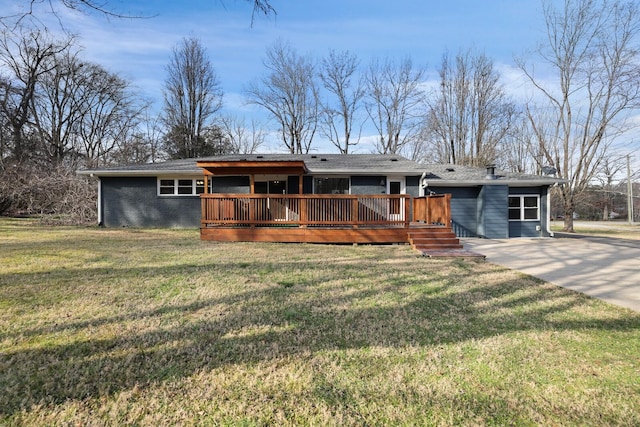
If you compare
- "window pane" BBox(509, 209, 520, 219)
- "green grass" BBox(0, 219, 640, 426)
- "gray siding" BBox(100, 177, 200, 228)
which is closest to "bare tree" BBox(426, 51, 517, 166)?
"window pane" BBox(509, 209, 520, 219)

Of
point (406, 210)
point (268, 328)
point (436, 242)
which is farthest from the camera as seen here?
point (406, 210)

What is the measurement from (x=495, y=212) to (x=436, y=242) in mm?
5442

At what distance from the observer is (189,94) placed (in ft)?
83.7

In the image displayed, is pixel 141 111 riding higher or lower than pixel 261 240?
higher

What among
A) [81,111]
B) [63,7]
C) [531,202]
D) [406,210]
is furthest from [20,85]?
[531,202]

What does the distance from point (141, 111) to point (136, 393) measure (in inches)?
1241

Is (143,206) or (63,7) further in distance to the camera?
(143,206)

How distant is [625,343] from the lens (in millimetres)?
2730

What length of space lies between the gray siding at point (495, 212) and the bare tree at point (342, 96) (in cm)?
1488

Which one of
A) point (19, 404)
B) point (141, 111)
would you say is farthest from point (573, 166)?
point (141, 111)

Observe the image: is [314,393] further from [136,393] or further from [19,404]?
[19,404]

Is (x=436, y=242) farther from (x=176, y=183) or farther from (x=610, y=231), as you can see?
(x=610, y=231)

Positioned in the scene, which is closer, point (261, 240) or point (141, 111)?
point (261, 240)

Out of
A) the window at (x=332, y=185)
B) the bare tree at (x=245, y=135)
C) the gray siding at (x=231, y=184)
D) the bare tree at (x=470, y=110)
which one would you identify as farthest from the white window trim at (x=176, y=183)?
the bare tree at (x=470, y=110)
